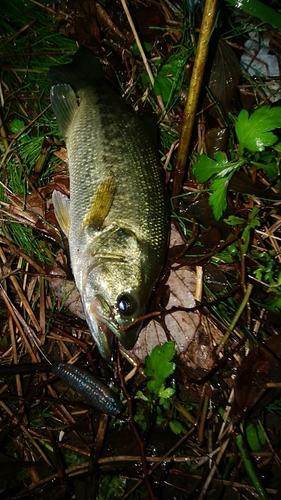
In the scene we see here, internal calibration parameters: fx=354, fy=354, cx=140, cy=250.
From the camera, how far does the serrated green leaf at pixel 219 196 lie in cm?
300

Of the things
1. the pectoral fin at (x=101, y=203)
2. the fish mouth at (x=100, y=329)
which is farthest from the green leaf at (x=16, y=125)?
the fish mouth at (x=100, y=329)

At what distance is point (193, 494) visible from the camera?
3.08 m

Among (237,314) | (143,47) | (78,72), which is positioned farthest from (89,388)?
(143,47)

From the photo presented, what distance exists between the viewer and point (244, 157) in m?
3.09

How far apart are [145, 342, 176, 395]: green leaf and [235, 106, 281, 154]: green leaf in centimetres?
179

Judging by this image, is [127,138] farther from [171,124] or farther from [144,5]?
[144,5]

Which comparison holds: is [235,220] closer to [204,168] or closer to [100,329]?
[204,168]

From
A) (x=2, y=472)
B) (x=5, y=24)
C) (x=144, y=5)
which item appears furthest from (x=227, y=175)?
(x=2, y=472)

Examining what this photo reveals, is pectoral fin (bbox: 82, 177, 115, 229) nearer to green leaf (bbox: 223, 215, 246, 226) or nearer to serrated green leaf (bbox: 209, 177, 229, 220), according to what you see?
serrated green leaf (bbox: 209, 177, 229, 220)

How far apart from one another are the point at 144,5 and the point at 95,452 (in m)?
4.29

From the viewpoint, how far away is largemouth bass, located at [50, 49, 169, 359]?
106 inches

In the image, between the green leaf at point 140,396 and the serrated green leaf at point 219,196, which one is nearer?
the serrated green leaf at point 219,196

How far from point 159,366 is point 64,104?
2375mm

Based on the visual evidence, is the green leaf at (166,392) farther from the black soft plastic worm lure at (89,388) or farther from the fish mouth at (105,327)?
the fish mouth at (105,327)
